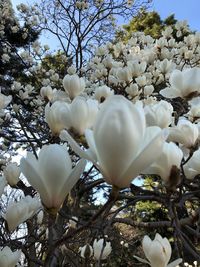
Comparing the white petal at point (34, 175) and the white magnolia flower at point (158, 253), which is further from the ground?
the white petal at point (34, 175)

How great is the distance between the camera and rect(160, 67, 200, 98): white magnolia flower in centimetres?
114

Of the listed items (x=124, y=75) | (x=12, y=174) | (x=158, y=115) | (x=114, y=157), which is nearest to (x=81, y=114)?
(x=158, y=115)

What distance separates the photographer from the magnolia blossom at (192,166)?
816 mm

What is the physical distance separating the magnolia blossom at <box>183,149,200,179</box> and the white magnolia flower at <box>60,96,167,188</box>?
266 mm

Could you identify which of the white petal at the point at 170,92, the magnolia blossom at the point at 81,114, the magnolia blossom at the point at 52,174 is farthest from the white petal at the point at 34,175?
the white petal at the point at 170,92

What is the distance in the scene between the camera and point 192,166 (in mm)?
835

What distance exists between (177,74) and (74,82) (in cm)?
33

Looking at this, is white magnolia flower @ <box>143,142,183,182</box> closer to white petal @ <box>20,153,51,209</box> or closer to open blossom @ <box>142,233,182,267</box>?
white petal @ <box>20,153,51,209</box>

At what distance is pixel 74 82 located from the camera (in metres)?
1.31

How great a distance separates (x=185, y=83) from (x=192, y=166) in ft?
1.25

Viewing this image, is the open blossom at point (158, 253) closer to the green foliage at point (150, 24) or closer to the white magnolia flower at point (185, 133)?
the white magnolia flower at point (185, 133)

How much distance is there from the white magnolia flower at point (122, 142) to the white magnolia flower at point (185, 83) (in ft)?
1.99

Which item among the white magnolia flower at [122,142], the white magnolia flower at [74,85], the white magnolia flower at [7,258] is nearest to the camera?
the white magnolia flower at [122,142]

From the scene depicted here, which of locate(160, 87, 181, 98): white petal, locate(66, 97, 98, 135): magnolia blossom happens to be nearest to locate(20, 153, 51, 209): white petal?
locate(66, 97, 98, 135): magnolia blossom
